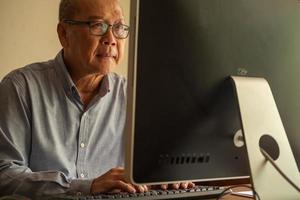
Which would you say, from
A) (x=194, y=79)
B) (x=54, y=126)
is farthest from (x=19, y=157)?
(x=194, y=79)

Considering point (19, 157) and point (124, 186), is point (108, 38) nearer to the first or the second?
point (19, 157)

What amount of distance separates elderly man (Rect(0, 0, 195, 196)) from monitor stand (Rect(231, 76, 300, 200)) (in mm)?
633

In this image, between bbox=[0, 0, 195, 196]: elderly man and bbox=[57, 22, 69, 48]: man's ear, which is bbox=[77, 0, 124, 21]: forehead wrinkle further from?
bbox=[57, 22, 69, 48]: man's ear

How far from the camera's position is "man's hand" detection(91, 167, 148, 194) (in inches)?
34.9

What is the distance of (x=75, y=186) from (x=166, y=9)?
1.74 ft

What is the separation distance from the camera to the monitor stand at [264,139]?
0.70m

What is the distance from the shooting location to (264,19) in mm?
762

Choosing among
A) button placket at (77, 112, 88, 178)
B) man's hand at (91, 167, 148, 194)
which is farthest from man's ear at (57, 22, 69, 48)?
man's hand at (91, 167, 148, 194)

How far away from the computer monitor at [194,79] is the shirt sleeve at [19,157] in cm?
37

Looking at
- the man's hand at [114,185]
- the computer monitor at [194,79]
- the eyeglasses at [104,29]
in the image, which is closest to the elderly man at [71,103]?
the eyeglasses at [104,29]

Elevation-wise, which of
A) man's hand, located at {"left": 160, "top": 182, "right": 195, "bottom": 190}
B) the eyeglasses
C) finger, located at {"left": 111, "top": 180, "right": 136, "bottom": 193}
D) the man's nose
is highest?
the eyeglasses

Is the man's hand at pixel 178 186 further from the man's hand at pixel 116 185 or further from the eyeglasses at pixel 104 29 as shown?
the eyeglasses at pixel 104 29

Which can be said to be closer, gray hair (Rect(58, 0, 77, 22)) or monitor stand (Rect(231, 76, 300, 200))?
monitor stand (Rect(231, 76, 300, 200))

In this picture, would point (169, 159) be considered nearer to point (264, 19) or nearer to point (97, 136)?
point (264, 19)
